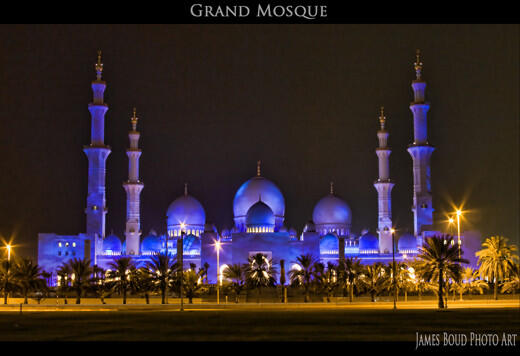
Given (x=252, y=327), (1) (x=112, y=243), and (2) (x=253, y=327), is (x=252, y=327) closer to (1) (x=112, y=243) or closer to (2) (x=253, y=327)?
(2) (x=253, y=327)

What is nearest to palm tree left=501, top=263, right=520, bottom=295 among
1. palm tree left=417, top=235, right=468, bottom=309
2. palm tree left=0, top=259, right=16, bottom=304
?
palm tree left=417, top=235, right=468, bottom=309

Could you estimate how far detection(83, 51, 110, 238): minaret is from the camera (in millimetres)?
73125

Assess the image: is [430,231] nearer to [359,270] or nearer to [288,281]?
[288,281]

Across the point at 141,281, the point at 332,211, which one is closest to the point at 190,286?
the point at 141,281

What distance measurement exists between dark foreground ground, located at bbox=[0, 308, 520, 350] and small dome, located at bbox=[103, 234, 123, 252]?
50.2m

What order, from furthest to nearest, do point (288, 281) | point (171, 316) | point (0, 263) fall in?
point (288, 281) < point (0, 263) < point (171, 316)

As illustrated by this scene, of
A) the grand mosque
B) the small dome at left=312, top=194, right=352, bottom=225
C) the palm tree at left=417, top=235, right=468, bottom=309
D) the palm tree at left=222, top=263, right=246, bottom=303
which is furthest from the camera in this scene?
the small dome at left=312, top=194, right=352, bottom=225

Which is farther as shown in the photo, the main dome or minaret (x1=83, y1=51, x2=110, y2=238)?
the main dome

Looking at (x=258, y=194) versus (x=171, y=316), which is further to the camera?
(x=258, y=194)

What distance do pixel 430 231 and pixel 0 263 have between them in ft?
128

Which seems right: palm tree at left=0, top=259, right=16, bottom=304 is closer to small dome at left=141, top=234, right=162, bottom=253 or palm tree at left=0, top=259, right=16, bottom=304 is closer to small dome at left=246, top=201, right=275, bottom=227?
small dome at left=246, top=201, right=275, bottom=227

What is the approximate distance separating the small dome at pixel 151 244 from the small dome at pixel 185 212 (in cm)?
249
